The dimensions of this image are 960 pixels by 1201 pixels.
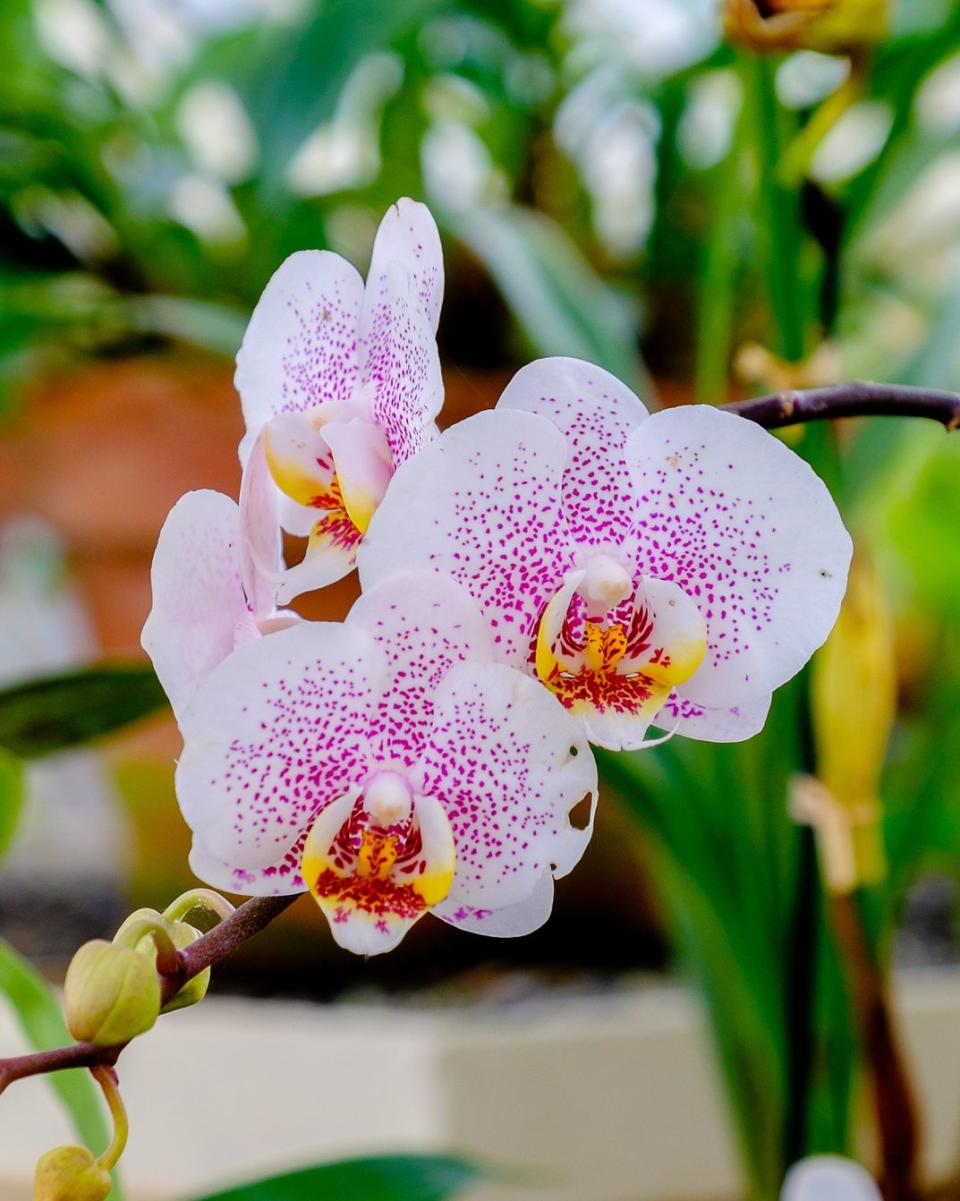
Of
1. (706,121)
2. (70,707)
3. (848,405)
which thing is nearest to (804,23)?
(848,405)

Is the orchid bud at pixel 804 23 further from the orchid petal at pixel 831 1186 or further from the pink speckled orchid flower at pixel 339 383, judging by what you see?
the orchid petal at pixel 831 1186

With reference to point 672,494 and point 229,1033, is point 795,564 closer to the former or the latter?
point 672,494

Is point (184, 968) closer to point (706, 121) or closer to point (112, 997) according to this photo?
Answer: point (112, 997)

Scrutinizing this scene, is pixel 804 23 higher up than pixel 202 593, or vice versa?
pixel 804 23

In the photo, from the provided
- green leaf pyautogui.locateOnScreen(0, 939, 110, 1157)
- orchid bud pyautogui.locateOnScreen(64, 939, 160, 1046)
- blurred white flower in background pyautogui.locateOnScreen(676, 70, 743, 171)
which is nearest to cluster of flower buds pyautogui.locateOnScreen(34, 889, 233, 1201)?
orchid bud pyautogui.locateOnScreen(64, 939, 160, 1046)

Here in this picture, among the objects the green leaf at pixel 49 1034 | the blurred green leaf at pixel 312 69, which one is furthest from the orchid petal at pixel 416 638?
the blurred green leaf at pixel 312 69

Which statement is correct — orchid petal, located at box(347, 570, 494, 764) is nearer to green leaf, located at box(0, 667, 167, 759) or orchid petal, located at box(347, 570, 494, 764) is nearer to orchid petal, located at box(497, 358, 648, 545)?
orchid petal, located at box(497, 358, 648, 545)

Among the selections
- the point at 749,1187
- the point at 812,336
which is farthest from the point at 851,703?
the point at 749,1187
